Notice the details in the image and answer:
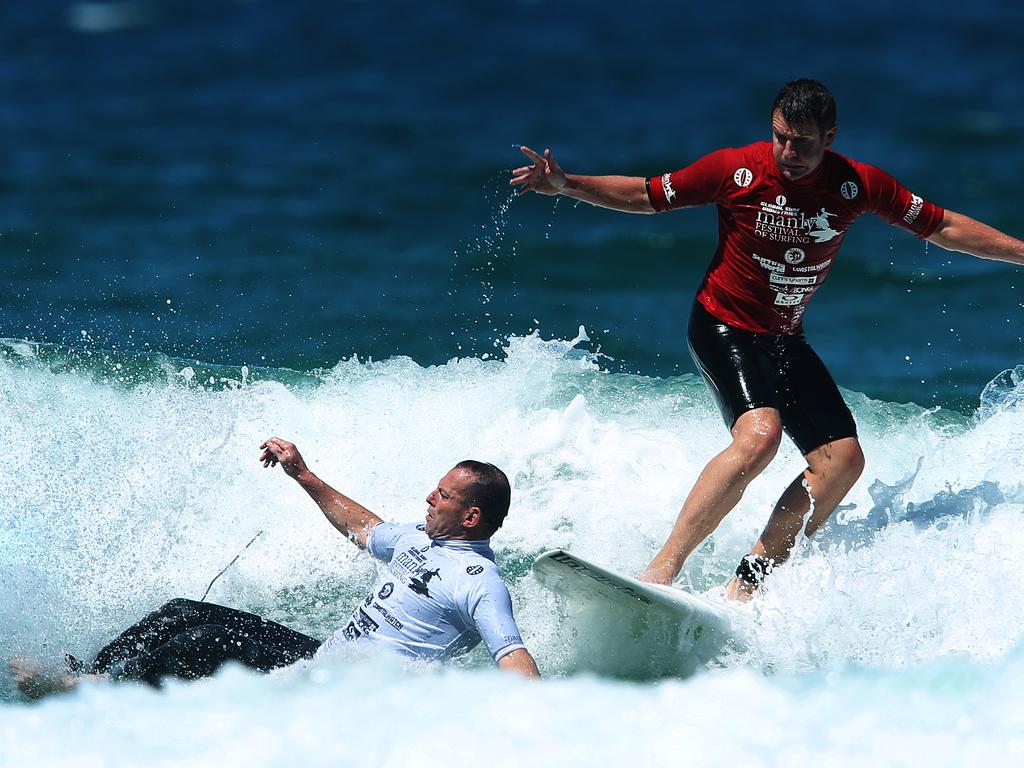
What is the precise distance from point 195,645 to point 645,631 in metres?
1.82

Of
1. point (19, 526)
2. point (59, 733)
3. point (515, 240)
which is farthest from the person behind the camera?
point (515, 240)

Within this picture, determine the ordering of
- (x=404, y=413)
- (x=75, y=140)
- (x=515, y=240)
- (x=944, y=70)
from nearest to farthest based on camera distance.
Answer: (x=404, y=413) → (x=515, y=240) → (x=75, y=140) → (x=944, y=70)

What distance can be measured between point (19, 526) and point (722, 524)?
3.64 m

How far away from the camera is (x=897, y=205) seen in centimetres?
605

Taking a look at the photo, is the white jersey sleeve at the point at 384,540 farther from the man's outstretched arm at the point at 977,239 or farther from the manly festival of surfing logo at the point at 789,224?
the man's outstretched arm at the point at 977,239

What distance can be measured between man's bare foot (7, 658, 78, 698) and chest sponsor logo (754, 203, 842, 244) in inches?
134

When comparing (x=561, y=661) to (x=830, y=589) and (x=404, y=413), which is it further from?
(x=404, y=413)

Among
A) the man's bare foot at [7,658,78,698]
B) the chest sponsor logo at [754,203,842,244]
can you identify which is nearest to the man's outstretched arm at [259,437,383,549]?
the man's bare foot at [7,658,78,698]

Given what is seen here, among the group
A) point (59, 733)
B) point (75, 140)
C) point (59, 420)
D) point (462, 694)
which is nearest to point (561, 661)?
point (462, 694)

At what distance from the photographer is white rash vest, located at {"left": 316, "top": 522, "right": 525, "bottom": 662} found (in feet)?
16.4

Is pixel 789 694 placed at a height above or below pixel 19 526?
above

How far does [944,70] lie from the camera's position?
2106cm

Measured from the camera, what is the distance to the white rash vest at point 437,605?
16.4ft

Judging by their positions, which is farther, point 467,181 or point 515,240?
point 467,181
